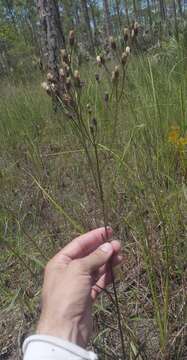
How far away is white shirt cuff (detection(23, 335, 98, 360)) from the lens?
645mm

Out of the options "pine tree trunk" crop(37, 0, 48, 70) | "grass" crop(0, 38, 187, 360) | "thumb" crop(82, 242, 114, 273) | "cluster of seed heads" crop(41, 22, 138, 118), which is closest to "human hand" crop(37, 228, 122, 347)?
"thumb" crop(82, 242, 114, 273)

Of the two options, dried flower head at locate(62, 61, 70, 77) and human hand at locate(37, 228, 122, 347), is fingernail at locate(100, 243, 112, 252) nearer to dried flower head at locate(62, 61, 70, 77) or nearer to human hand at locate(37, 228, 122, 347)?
human hand at locate(37, 228, 122, 347)

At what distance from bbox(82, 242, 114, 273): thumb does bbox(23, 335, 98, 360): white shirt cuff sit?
0.49ft

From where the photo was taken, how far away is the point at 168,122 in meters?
1.59

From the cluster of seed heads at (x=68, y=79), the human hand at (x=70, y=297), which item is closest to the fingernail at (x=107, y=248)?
the human hand at (x=70, y=297)

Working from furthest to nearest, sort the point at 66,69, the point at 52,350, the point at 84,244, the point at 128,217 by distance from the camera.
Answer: the point at 128,217 < the point at 84,244 < the point at 66,69 < the point at 52,350

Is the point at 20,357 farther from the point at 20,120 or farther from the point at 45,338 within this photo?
the point at 20,120

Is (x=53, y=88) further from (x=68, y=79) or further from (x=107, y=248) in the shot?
(x=107, y=248)

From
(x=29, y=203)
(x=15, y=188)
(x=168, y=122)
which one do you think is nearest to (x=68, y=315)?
(x=168, y=122)

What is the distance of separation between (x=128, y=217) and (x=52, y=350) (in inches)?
28.8

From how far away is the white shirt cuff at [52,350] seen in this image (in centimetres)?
65

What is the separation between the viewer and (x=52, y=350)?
0.66 meters

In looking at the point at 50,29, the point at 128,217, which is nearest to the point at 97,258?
the point at 128,217

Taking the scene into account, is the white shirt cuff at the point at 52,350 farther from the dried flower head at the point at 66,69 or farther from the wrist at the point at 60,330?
the dried flower head at the point at 66,69
